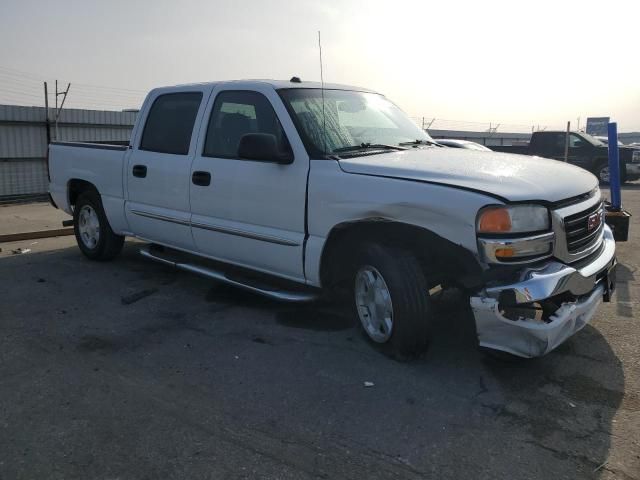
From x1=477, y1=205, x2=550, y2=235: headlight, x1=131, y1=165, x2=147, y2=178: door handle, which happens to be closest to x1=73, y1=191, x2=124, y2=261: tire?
x1=131, y1=165, x2=147, y2=178: door handle

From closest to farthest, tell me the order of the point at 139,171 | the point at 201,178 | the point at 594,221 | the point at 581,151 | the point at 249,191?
the point at 594,221, the point at 249,191, the point at 201,178, the point at 139,171, the point at 581,151

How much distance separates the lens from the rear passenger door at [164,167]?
5.23 metres

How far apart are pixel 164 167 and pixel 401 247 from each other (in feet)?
8.55

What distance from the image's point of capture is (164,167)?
17.6ft

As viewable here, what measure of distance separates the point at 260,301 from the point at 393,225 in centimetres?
194

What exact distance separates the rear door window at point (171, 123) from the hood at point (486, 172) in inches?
75.0

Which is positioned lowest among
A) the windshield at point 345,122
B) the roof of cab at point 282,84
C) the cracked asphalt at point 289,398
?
the cracked asphalt at point 289,398

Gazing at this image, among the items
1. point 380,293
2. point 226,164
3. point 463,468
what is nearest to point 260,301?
point 226,164

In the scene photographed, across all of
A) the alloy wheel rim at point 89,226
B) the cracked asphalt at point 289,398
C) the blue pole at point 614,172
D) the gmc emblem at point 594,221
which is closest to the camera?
the cracked asphalt at point 289,398

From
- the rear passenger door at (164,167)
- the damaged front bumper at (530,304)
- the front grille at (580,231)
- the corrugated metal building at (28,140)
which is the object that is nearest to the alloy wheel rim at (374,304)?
the damaged front bumper at (530,304)

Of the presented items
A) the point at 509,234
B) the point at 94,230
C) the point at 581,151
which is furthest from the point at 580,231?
the point at 581,151

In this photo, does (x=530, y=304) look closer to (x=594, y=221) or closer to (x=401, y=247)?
(x=401, y=247)

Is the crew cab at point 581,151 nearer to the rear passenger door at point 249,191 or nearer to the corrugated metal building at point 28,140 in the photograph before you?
the corrugated metal building at point 28,140

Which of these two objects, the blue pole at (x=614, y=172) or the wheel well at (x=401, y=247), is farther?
the blue pole at (x=614, y=172)
